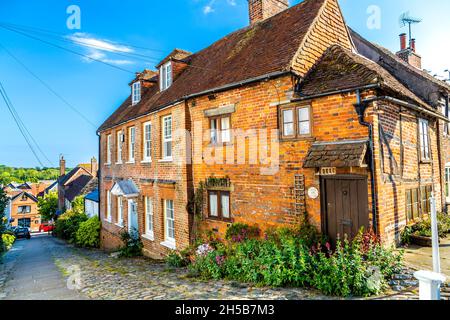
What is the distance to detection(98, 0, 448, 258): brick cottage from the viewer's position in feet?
21.1

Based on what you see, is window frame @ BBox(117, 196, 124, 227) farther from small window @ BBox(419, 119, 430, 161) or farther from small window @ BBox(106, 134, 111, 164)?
small window @ BBox(419, 119, 430, 161)

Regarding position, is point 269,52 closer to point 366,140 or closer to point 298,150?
point 298,150

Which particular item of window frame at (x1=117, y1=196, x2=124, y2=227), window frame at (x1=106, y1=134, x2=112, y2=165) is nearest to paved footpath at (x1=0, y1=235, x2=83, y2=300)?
window frame at (x1=117, y1=196, x2=124, y2=227)

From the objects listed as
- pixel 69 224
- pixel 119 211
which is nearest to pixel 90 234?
pixel 119 211

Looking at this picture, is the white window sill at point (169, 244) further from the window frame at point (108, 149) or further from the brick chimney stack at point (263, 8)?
the brick chimney stack at point (263, 8)

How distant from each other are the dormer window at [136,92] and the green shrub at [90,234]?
9213mm

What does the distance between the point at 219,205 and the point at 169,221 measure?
335 centimetres

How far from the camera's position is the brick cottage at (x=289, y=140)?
6.43 metres

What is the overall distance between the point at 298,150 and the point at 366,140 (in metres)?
1.62

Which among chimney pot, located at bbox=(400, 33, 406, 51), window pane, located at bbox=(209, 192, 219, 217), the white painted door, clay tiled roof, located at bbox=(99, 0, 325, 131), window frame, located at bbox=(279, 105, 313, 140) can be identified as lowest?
the white painted door

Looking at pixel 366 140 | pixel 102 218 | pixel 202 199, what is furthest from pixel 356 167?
pixel 102 218

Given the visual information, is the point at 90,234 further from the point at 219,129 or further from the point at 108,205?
the point at 219,129

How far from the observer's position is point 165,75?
14.1 m

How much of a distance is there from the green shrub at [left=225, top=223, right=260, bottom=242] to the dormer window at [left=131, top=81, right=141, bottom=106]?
11.4 metres
